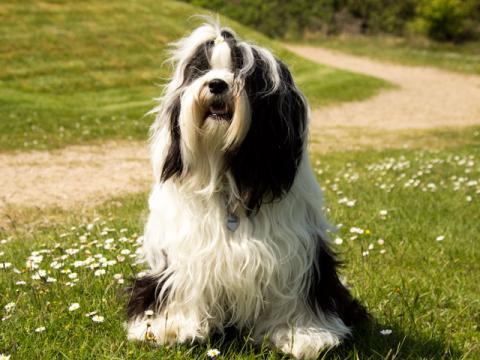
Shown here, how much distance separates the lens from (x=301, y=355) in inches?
117

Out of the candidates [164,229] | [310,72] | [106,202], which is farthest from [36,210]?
[310,72]

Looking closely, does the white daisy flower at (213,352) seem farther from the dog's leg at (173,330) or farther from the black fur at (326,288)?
the black fur at (326,288)

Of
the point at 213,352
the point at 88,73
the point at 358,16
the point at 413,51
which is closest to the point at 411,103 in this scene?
the point at 88,73

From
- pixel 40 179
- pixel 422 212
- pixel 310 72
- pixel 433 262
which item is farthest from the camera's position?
pixel 310 72

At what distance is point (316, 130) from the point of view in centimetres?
1478

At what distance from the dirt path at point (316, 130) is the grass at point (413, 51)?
4.38 ft

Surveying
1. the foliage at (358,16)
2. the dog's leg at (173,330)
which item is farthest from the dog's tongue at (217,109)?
the foliage at (358,16)

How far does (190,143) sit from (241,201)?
1.15 ft

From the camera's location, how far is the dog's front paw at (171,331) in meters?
3.07

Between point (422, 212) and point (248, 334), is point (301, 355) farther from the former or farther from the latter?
point (422, 212)

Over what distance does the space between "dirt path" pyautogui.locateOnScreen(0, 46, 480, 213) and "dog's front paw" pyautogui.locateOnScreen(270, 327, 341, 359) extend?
4.95m

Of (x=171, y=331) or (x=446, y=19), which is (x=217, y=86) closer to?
(x=171, y=331)

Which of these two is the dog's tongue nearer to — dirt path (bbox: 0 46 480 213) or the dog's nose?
the dog's nose

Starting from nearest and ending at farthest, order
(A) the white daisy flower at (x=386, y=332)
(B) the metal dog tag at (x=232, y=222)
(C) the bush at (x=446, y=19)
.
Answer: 1. (B) the metal dog tag at (x=232, y=222)
2. (A) the white daisy flower at (x=386, y=332)
3. (C) the bush at (x=446, y=19)
